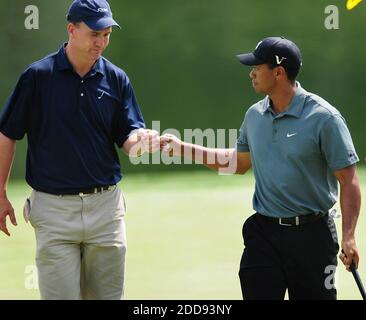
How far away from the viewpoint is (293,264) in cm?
521

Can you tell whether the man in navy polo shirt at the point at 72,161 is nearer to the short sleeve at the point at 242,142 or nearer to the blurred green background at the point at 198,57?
the short sleeve at the point at 242,142

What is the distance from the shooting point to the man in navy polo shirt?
17.2 feet

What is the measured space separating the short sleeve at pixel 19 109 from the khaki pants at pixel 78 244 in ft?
1.15

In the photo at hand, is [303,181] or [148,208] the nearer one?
[303,181]

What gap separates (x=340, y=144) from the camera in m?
5.10

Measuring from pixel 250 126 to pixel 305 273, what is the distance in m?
0.86

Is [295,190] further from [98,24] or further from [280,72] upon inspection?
[98,24]

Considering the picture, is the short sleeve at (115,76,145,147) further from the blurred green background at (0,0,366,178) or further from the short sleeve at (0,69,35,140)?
the blurred green background at (0,0,366,178)

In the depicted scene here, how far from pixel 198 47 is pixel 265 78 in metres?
7.83

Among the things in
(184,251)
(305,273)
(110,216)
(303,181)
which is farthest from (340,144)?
(184,251)

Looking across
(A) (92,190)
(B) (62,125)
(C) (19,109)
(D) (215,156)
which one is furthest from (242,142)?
(C) (19,109)

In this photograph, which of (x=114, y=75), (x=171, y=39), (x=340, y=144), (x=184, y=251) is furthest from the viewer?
(x=171, y=39)

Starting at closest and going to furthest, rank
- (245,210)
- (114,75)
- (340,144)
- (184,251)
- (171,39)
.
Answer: (340,144) → (114,75) → (184,251) → (245,210) → (171,39)

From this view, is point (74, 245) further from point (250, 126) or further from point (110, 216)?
point (250, 126)
